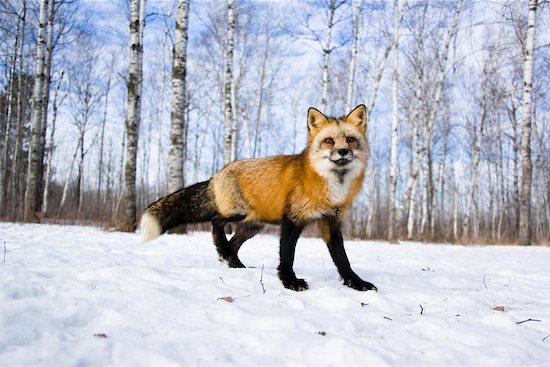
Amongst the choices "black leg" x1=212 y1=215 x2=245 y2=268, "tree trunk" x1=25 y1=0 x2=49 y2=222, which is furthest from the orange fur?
"tree trunk" x1=25 y1=0 x2=49 y2=222

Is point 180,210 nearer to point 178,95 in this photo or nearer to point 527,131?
point 178,95

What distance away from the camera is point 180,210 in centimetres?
430

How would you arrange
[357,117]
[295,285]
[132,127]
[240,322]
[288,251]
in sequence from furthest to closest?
[132,127], [357,117], [288,251], [295,285], [240,322]

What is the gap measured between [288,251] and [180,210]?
1534mm

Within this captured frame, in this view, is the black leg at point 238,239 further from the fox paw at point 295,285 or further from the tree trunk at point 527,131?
the tree trunk at point 527,131

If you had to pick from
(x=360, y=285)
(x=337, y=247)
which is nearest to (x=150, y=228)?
(x=337, y=247)

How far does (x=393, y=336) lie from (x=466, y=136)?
31.5 metres

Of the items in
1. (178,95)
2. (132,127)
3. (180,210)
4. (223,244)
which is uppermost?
(178,95)

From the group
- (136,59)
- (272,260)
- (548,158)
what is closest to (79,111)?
(136,59)

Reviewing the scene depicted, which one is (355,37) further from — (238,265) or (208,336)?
(208,336)

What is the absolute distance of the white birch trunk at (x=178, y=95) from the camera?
9.51 m

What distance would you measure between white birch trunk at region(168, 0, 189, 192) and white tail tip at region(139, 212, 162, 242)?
5528 mm

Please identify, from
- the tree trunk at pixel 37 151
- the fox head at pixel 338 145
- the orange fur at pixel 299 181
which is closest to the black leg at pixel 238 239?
the orange fur at pixel 299 181

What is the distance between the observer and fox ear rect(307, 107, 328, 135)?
3859 mm
